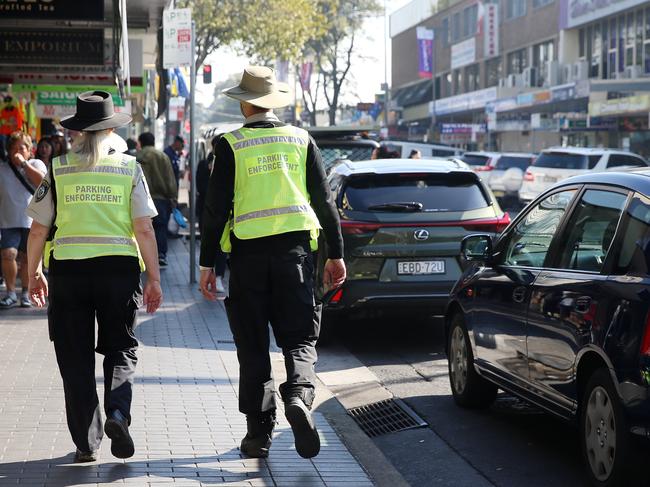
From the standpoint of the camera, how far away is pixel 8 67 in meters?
14.9

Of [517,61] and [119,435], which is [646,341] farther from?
[517,61]

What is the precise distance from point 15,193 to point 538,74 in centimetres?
4893

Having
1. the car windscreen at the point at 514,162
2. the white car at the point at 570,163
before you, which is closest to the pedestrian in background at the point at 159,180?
the white car at the point at 570,163

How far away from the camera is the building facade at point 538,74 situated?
46375 millimetres

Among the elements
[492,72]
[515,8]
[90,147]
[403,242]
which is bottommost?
[403,242]

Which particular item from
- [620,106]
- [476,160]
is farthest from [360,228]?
[620,106]

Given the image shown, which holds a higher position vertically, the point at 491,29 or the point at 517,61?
the point at 491,29

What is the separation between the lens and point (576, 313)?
584 centimetres

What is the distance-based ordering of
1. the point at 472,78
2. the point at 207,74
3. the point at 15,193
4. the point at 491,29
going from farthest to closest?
1. the point at 472,78
2. the point at 491,29
3. the point at 207,74
4. the point at 15,193

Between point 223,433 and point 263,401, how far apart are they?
2.22 ft

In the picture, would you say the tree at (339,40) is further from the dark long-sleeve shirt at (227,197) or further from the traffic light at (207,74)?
the dark long-sleeve shirt at (227,197)

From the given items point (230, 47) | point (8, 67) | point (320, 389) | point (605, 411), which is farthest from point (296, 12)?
point (605, 411)

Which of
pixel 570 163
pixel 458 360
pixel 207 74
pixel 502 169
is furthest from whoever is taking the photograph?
pixel 207 74

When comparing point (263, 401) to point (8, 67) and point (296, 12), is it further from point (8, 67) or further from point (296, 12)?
point (296, 12)
